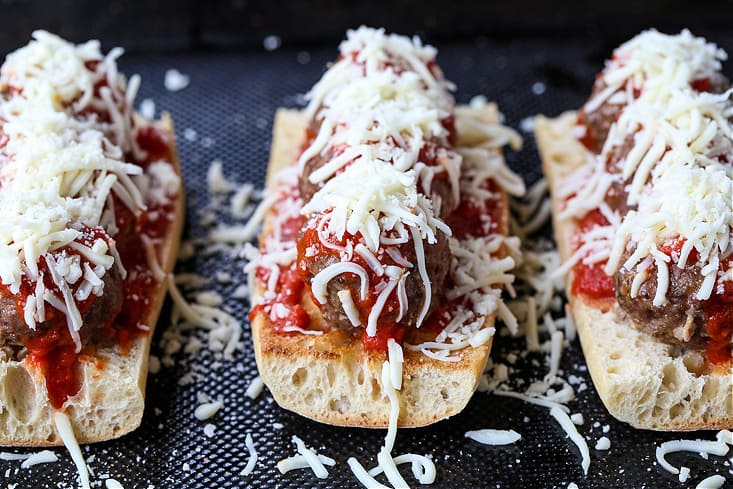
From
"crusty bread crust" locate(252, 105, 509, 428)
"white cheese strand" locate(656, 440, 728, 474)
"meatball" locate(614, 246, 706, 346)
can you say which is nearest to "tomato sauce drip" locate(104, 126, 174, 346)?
"crusty bread crust" locate(252, 105, 509, 428)

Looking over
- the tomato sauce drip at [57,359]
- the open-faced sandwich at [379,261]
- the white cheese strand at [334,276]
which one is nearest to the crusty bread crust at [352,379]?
the open-faced sandwich at [379,261]

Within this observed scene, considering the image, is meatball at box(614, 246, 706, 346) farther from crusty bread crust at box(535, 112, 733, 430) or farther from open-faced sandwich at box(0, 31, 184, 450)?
open-faced sandwich at box(0, 31, 184, 450)

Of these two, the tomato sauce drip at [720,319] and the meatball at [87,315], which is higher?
the tomato sauce drip at [720,319]

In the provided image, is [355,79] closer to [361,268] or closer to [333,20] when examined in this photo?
[361,268]

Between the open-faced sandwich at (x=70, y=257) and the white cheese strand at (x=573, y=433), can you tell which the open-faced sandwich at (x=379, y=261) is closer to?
the white cheese strand at (x=573, y=433)

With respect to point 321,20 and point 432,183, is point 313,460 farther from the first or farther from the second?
point 321,20

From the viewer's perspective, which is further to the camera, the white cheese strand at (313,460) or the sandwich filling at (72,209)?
the white cheese strand at (313,460)
